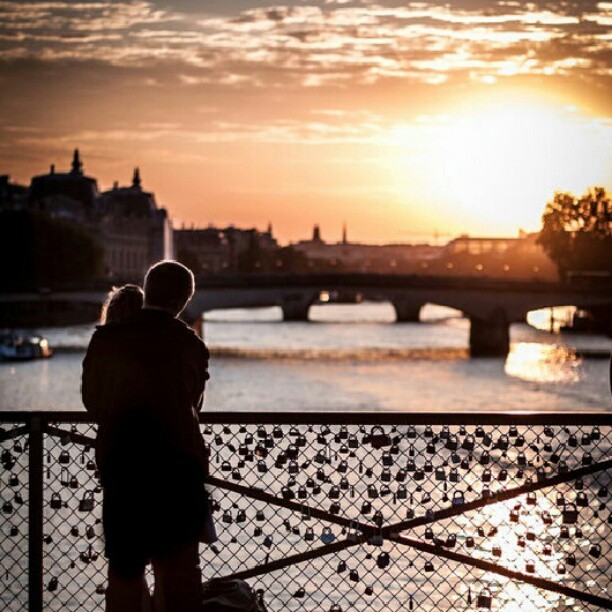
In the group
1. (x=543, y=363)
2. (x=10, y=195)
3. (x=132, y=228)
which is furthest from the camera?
(x=132, y=228)

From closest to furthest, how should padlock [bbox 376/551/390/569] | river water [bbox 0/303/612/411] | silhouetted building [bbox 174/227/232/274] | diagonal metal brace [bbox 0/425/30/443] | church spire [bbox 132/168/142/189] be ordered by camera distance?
1. diagonal metal brace [bbox 0/425/30/443]
2. padlock [bbox 376/551/390/569]
3. river water [bbox 0/303/612/411]
4. church spire [bbox 132/168/142/189]
5. silhouetted building [bbox 174/227/232/274]

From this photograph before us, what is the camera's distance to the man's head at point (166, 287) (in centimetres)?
518

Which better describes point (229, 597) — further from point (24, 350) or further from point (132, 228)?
point (132, 228)

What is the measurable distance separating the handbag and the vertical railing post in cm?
98

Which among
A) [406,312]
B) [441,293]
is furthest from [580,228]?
[406,312]

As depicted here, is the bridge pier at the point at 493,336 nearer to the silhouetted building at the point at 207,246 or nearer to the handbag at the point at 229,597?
the handbag at the point at 229,597

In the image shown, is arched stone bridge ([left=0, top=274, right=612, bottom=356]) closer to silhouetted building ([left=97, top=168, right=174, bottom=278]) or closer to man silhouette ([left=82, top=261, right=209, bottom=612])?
man silhouette ([left=82, top=261, right=209, bottom=612])

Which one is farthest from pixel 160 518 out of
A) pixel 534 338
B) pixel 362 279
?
pixel 534 338

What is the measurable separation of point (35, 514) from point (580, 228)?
79.6 meters

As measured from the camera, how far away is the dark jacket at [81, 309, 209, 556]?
5.07 metres

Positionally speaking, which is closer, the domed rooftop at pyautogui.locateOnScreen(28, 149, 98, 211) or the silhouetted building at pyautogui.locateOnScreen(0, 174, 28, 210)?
the silhouetted building at pyautogui.locateOnScreen(0, 174, 28, 210)

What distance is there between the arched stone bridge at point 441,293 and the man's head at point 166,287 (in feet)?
198

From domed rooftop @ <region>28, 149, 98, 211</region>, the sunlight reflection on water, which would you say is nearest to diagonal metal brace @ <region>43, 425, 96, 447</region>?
the sunlight reflection on water

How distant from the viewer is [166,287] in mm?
5191
